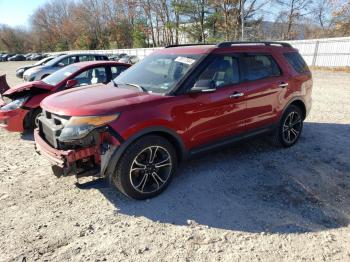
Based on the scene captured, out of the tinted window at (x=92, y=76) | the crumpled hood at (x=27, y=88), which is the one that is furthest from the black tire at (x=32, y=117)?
the tinted window at (x=92, y=76)

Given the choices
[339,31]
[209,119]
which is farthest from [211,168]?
[339,31]

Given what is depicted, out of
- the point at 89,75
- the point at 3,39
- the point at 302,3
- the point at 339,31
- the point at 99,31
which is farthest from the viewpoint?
the point at 3,39

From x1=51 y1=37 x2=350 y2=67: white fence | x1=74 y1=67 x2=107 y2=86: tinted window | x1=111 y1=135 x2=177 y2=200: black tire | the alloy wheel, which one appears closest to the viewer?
x1=111 y1=135 x2=177 y2=200: black tire

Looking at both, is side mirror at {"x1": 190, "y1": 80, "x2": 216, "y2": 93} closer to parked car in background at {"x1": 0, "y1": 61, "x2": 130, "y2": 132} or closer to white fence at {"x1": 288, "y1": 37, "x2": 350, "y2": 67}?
parked car in background at {"x1": 0, "y1": 61, "x2": 130, "y2": 132}

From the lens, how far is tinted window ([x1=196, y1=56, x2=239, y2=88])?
4.31 meters

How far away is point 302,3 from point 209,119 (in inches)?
1786

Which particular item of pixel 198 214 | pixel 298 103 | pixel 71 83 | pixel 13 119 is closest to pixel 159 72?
pixel 198 214

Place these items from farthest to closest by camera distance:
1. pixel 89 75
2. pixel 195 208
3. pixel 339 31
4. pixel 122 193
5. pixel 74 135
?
1. pixel 339 31
2. pixel 89 75
3. pixel 122 193
4. pixel 195 208
5. pixel 74 135

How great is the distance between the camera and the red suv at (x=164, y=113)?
356 cm

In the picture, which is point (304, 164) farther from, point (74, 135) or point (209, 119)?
point (74, 135)

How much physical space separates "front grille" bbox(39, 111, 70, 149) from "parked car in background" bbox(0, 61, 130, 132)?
2539 mm

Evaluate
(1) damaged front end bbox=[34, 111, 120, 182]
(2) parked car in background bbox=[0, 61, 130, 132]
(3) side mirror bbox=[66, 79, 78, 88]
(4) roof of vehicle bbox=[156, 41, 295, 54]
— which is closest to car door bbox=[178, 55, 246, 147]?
(4) roof of vehicle bbox=[156, 41, 295, 54]

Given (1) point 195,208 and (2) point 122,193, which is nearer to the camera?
(1) point 195,208

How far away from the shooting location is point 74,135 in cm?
349
